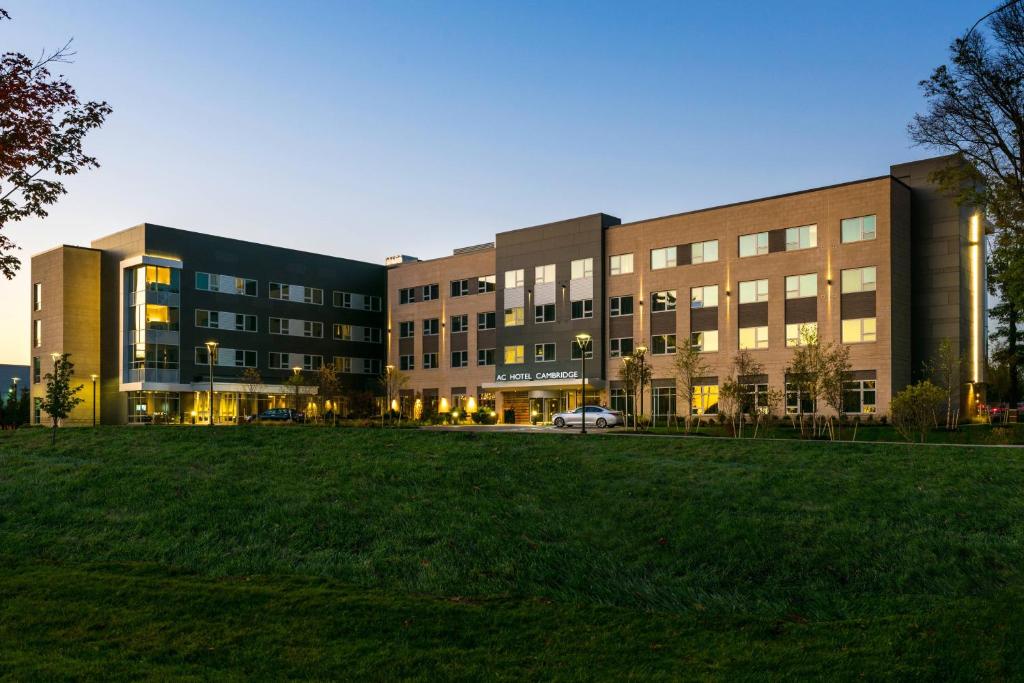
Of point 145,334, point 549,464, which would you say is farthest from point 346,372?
point 549,464

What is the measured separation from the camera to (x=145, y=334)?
6562 centimetres

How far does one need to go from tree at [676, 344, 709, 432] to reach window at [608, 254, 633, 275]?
9046 millimetres

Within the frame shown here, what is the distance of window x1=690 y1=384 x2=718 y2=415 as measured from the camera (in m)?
55.9

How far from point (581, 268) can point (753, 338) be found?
51.7 feet

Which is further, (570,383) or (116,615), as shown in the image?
(570,383)

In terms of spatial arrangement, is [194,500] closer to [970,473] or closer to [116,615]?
[116,615]

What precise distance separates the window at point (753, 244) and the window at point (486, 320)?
23.4 meters

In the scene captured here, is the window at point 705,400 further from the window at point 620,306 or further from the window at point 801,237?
the window at point 801,237

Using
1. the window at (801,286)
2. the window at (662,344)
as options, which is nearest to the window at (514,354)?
the window at (662,344)

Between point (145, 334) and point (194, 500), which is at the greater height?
point (145, 334)

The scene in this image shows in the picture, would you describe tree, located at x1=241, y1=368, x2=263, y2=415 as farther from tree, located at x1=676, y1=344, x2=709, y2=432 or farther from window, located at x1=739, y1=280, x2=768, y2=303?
window, located at x1=739, y1=280, x2=768, y2=303

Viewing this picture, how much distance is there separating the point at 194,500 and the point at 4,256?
21.1 feet

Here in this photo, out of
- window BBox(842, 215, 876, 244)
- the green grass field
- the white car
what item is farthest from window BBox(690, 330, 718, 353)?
the green grass field

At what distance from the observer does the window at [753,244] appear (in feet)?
180
